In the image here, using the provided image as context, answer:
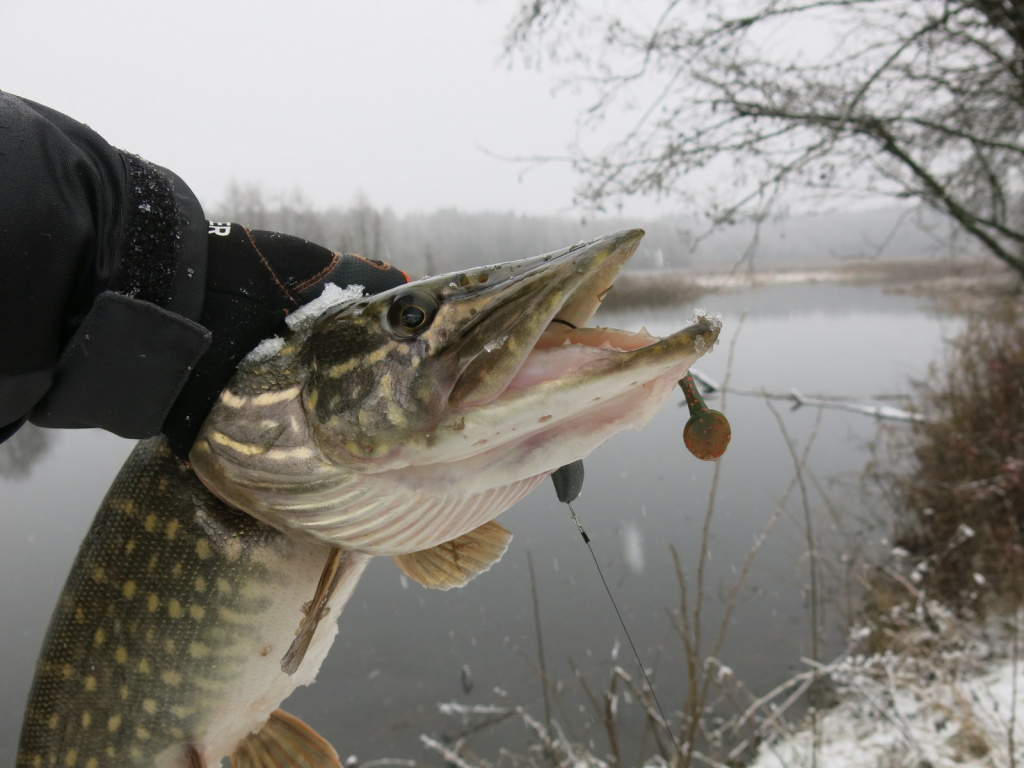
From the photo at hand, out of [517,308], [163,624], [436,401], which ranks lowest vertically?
[163,624]

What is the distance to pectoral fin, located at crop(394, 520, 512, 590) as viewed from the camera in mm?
952

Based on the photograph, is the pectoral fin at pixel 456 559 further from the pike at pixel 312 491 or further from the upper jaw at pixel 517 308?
the upper jaw at pixel 517 308

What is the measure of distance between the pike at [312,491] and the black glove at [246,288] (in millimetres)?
46

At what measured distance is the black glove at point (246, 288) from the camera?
83 cm

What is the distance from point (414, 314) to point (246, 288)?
0.35 m

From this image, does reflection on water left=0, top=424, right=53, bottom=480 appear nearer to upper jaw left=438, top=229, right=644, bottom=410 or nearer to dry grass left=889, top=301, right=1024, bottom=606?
upper jaw left=438, top=229, right=644, bottom=410

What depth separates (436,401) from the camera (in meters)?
0.67

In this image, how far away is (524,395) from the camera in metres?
0.63

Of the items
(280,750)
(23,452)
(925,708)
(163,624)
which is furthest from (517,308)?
(23,452)

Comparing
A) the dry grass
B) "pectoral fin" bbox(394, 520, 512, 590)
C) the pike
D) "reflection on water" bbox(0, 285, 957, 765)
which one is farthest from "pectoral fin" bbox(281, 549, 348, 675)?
the dry grass

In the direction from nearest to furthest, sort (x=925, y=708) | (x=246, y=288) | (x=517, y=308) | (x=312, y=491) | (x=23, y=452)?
(x=517, y=308)
(x=312, y=491)
(x=246, y=288)
(x=925, y=708)
(x=23, y=452)

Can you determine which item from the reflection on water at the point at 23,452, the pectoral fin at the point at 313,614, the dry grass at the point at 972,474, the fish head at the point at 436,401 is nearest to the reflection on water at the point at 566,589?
the reflection on water at the point at 23,452

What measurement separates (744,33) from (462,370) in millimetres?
3904

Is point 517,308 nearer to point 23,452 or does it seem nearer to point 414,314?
point 414,314
